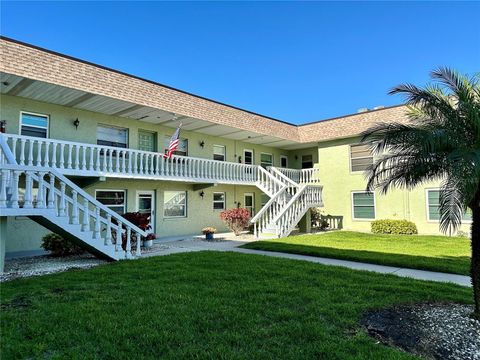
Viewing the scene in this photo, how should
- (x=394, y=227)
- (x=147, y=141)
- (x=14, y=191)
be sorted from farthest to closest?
(x=394, y=227)
(x=147, y=141)
(x=14, y=191)

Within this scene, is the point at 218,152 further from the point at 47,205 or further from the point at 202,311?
the point at 202,311

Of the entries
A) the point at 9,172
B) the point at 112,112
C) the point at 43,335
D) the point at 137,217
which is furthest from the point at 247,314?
the point at 112,112

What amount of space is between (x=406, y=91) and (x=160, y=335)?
5102 millimetres

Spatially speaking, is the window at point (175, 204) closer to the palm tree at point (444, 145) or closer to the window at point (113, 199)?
the window at point (113, 199)

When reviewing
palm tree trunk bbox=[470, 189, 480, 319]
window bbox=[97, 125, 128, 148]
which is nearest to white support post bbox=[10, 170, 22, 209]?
window bbox=[97, 125, 128, 148]

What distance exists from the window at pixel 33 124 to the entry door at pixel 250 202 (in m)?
11.3

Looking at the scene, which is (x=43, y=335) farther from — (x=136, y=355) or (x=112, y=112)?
(x=112, y=112)

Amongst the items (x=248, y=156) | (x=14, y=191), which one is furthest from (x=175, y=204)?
(x=14, y=191)

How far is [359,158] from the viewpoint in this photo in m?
18.7

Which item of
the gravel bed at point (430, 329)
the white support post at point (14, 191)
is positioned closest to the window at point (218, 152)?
the white support post at point (14, 191)

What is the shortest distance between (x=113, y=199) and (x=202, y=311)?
10.1 meters

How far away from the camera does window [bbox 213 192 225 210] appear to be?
1767 centimetres

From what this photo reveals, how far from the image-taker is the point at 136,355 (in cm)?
319

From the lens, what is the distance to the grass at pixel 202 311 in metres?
3.34
